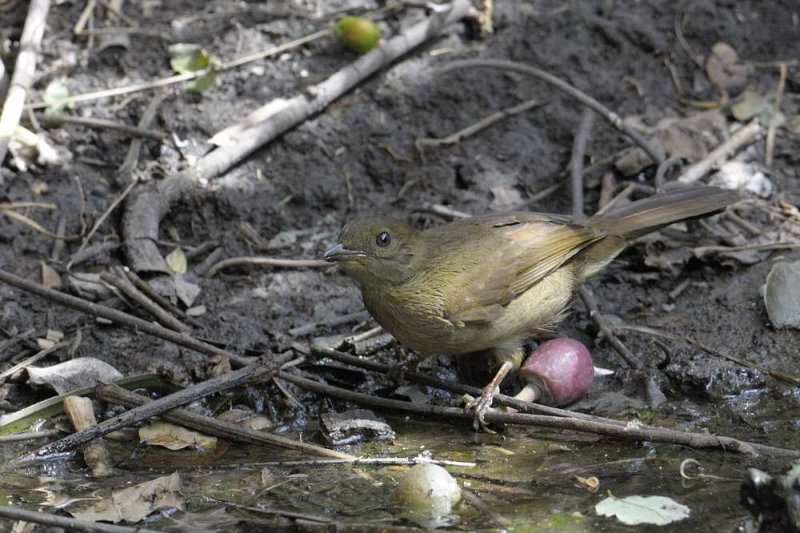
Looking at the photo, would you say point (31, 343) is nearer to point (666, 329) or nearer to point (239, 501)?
point (239, 501)

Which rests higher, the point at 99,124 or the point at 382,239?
the point at 99,124

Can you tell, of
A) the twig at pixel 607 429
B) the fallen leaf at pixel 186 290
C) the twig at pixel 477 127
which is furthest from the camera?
the twig at pixel 477 127

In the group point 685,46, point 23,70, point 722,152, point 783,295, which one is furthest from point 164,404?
point 685,46

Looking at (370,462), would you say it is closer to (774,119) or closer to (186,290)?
(186,290)

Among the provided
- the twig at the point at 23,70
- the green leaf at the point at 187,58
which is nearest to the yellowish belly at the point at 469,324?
the twig at the point at 23,70

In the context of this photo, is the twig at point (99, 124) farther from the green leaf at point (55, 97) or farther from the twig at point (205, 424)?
the twig at point (205, 424)

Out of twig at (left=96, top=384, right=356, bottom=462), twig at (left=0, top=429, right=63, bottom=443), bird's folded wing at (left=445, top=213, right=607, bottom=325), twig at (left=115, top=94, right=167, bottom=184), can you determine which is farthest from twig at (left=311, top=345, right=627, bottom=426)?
twig at (left=115, top=94, right=167, bottom=184)

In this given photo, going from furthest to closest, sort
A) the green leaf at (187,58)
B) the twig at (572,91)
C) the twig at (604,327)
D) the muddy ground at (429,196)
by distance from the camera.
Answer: the green leaf at (187,58) < the twig at (572,91) < the twig at (604,327) < the muddy ground at (429,196)

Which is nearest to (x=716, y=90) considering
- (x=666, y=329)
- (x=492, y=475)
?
(x=666, y=329)
